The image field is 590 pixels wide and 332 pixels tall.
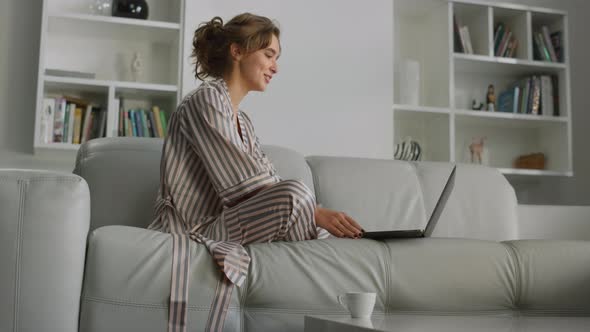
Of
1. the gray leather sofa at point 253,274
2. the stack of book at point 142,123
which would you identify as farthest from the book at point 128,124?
the gray leather sofa at point 253,274

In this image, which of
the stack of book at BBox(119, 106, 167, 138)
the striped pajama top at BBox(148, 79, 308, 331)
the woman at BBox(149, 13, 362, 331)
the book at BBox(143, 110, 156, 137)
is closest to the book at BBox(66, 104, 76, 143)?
the stack of book at BBox(119, 106, 167, 138)

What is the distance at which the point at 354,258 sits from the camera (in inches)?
67.3

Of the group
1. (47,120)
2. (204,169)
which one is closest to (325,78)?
(47,120)

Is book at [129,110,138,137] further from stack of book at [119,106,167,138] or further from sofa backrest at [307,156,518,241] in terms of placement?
sofa backrest at [307,156,518,241]

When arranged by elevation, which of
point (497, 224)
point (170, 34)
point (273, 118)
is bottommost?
point (497, 224)

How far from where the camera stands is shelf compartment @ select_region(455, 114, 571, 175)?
13.7ft

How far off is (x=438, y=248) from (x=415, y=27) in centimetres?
280

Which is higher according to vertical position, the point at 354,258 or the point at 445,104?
the point at 445,104

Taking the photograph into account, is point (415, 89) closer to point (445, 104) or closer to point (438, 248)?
point (445, 104)

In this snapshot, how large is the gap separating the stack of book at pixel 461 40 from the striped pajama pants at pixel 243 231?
8.36ft

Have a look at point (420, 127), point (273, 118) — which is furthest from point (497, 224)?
point (420, 127)

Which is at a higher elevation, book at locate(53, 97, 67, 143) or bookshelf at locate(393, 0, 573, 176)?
bookshelf at locate(393, 0, 573, 176)

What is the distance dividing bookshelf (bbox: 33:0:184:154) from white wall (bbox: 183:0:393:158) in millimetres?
221

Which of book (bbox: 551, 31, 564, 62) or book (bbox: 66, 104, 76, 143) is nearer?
book (bbox: 66, 104, 76, 143)
